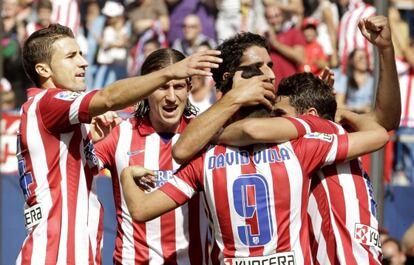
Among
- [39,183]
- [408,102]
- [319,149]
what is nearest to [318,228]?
[319,149]

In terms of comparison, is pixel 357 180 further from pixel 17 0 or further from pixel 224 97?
pixel 17 0

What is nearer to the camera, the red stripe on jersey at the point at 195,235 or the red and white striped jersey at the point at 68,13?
the red stripe on jersey at the point at 195,235

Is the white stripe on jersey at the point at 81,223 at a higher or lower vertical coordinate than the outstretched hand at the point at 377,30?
lower

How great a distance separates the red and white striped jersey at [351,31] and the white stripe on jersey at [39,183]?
21.8 feet

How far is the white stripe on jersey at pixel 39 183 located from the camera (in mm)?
5973

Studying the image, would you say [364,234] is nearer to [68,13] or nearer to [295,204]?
[295,204]

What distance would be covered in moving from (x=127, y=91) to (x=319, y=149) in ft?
3.21

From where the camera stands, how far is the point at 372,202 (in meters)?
5.88

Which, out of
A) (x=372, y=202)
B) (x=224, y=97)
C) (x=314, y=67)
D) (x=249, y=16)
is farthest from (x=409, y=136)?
(x=224, y=97)

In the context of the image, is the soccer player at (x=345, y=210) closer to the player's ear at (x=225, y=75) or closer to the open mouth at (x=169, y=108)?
the player's ear at (x=225, y=75)

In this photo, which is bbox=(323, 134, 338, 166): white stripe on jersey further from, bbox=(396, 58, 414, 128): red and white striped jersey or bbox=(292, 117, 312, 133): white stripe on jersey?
bbox=(396, 58, 414, 128): red and white striped jersey

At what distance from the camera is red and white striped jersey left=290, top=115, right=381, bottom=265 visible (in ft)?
18.9

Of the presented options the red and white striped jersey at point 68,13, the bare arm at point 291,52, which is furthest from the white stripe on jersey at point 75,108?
the red and white striped jersey at point 68,13

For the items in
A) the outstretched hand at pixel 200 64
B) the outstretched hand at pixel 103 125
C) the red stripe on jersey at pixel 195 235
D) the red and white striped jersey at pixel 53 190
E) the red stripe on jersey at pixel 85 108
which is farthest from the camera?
the outstretched hand at pixel 103 125
